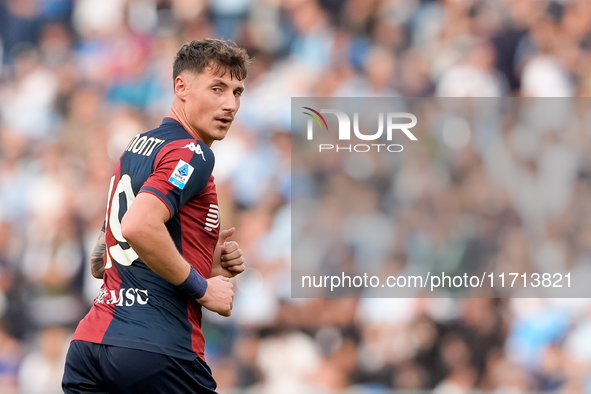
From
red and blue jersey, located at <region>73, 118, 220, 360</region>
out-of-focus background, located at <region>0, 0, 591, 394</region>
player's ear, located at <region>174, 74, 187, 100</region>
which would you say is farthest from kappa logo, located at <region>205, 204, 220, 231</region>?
out-of-focus background, located at <region>0, 0, 591, 394</region>

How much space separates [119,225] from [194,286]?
41 cm

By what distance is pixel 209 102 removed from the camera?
9.50 ft

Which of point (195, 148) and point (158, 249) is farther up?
point (195, 148)

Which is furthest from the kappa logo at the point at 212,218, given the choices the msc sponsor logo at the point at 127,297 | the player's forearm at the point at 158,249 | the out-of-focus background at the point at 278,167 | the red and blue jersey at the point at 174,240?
the out-of-focus background at the point at 278,167

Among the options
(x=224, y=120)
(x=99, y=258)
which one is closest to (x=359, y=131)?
(x=224, y=120)

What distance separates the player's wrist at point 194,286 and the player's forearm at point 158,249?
25 mm

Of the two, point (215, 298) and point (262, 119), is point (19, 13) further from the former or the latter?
point (215, 298)

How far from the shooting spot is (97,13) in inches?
356

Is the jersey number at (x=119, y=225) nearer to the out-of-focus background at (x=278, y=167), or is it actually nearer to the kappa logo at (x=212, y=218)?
the kappa logo at (x=212, y=218)

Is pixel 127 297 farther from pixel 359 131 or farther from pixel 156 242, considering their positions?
pixel 359 131

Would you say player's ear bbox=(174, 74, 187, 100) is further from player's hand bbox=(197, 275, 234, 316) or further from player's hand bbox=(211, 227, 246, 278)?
player's hand bbox=(197, 275, 234, 316)

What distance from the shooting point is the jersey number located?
107 inches

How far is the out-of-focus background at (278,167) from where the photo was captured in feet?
24.3

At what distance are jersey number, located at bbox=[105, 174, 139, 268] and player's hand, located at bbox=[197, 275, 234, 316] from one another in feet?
1.03
